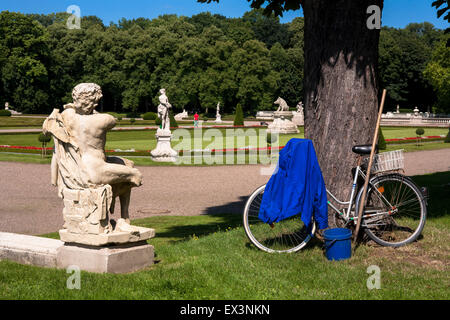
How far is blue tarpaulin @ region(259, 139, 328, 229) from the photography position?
493cm

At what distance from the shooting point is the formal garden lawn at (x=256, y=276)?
3.99 m

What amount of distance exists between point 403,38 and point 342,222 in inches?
2517

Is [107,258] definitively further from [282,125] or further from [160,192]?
[282,125]

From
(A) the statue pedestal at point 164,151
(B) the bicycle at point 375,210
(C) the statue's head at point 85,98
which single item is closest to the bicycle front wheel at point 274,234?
(B) the bicycle at point 375,210

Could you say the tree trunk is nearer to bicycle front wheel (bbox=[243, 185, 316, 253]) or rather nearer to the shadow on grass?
bicycle front wheel (bbox=[243, 185, 316, 253])

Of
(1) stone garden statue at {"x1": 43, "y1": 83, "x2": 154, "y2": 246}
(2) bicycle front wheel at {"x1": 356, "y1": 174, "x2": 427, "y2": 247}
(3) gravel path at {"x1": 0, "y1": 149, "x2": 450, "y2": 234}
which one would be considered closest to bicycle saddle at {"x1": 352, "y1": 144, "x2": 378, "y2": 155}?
(2) bicycle front wheel at {"x1": 356, "y1": 174, "x2": 427, "y2": 247}

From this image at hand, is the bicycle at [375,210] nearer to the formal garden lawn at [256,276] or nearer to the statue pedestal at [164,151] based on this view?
the formal garden lawn at [256,276]

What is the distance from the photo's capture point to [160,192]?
13148mm

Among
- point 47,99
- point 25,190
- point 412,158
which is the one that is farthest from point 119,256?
point 47,99

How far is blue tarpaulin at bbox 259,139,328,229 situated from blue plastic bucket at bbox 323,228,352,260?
20 centimetres

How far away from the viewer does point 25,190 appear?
43.3 ft

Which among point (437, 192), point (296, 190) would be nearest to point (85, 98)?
point (296, 190)

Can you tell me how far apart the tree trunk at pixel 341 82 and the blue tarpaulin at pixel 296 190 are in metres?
0.59

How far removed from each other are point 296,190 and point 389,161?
1086mm
